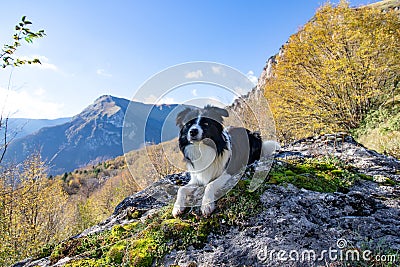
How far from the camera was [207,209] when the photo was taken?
4.14m

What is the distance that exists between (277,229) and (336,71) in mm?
17477

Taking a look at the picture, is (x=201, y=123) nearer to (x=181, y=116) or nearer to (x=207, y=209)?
(x=181, y=116)

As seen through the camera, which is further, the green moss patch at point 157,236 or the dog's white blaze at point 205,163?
the dog's white blaze at point 205,163

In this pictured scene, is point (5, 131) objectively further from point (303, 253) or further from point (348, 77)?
point (348, 77)

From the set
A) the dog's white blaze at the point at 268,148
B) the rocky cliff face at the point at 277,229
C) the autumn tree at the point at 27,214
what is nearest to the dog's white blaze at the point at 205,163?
the rocky cliff face at the point at 277,229

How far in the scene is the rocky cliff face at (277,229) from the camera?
3.26 metres

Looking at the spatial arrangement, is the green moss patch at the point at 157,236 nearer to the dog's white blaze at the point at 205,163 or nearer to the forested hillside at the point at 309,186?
the forested hillside at the point at 309,186

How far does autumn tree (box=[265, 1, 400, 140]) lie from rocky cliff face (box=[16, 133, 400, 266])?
47.9ft

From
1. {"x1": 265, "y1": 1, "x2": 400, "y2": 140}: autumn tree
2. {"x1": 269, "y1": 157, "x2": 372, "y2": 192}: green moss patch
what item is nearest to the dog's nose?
{"x1": 269, "y1": 157, "x2": 372, "y2": 192}: green moss patch

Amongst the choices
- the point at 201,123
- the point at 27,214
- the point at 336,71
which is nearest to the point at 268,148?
the point at 201,123

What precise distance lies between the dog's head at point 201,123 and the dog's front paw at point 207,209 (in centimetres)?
130

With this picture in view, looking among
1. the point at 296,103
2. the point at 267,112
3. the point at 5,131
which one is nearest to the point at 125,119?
the point at 5,131

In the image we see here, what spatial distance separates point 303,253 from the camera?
3215 millimetres

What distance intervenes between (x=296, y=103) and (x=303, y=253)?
18.7 metres
